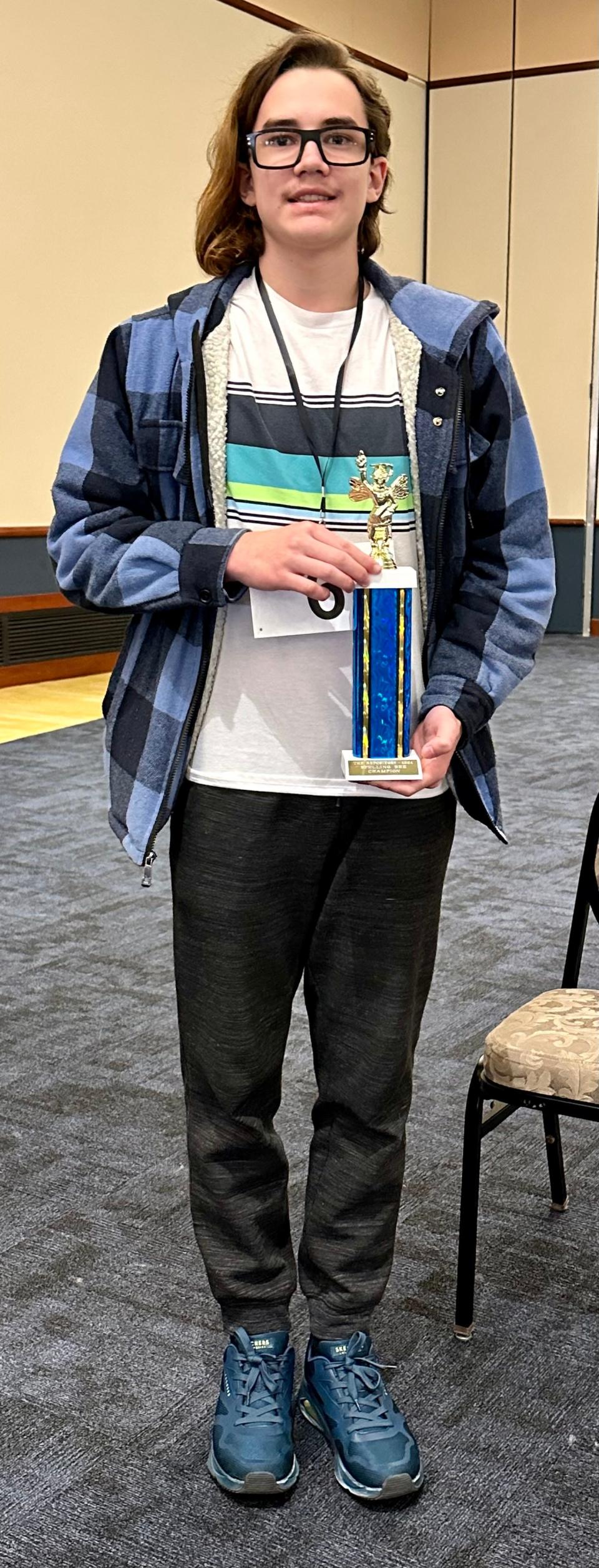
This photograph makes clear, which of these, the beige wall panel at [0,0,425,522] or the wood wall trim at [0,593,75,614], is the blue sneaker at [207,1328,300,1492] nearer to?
the wood wall trim at [0,593,75,614]

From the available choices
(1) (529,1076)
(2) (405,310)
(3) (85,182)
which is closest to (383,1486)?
(1) (529,1076)

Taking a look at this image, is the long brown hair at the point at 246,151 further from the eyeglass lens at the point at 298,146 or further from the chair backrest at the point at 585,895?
the chair backrest at the point at 585,895

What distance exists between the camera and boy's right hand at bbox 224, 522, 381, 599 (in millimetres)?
1205

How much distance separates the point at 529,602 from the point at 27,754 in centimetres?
413

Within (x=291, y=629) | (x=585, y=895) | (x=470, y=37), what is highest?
(x=470, y=37)

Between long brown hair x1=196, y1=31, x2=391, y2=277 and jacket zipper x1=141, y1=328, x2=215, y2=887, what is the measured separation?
0.40 ft

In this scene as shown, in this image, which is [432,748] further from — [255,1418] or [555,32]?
[555,32]

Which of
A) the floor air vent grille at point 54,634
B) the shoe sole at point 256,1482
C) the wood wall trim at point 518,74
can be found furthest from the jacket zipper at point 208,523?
the wood wall trim at point 518,74

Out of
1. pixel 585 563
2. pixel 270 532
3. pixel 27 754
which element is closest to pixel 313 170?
pixel 270 532

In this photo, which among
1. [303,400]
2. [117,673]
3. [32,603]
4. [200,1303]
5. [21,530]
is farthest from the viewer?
[32,603]

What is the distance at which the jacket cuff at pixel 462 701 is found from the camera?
1.34 meters

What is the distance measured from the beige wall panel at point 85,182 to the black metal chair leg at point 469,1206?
231 inches

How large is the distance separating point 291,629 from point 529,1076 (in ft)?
1.93

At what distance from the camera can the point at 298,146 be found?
1.26 metres
